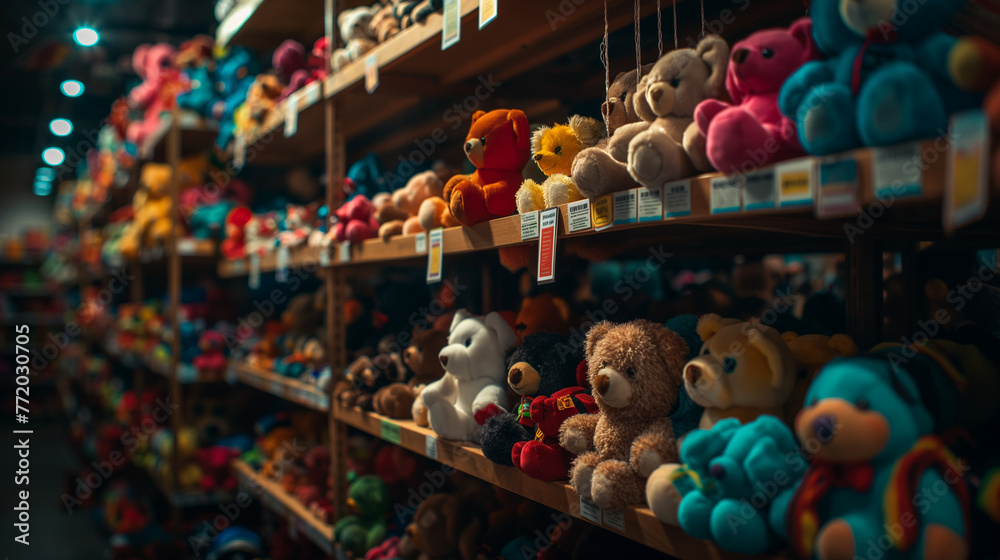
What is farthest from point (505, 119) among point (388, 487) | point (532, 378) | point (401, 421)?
point (388, 487)

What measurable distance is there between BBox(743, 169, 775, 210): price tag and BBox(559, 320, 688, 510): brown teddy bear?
309mm

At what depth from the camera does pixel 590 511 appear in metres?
1.02

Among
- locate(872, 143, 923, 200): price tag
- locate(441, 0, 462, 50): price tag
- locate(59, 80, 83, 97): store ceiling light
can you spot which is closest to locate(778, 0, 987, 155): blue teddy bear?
locate(872, 143, 923, 200): price tag

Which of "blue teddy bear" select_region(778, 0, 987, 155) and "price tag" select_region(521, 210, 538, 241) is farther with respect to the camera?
"price tag" select_region(521, 210, 538, 241)

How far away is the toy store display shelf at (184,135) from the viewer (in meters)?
3.04

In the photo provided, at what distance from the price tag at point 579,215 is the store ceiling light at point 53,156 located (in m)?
7.75

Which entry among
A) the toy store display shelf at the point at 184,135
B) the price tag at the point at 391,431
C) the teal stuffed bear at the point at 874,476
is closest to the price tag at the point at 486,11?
→ the teal stuffed bear at the point at 874,476

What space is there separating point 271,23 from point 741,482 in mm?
2435

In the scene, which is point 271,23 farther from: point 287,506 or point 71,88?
point 71,88

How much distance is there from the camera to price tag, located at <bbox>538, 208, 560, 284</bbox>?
107cm

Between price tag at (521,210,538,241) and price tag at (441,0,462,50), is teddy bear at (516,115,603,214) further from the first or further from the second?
price tag at (441,0,462,50)

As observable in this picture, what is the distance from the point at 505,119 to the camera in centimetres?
131

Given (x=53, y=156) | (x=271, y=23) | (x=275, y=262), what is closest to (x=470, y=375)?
(x=275, y=262)

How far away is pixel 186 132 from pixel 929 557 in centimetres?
316
